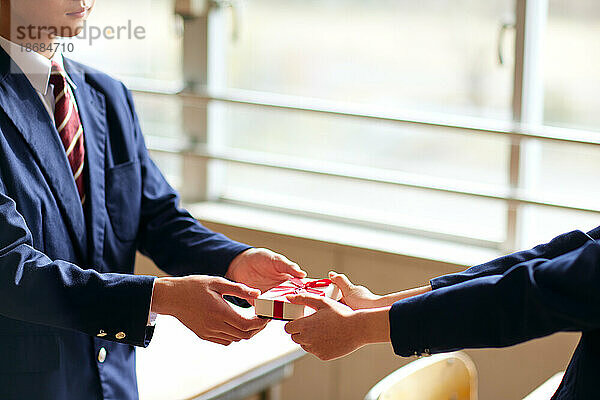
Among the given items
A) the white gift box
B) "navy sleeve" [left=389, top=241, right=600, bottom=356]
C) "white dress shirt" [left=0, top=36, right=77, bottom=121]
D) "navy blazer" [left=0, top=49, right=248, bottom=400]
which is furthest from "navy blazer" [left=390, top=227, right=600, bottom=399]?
"white dress shirt" [left=0, top=36, right=77, bottom=121]

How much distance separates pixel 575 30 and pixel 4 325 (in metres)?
1.88

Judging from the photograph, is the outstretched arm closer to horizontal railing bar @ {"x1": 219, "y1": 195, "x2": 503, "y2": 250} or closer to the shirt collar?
the shirt collar

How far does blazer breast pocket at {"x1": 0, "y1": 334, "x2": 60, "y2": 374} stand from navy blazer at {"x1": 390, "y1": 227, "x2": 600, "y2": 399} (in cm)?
64

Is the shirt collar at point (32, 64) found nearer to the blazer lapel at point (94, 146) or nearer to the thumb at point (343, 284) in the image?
the blazer lapel at point (94, 146)

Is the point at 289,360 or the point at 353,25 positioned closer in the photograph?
the point at 289,360

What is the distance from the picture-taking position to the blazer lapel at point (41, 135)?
1.51 m

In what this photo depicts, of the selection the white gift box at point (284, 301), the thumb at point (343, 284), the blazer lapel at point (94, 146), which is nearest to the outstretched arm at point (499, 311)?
the white gift box at point (284, 301)

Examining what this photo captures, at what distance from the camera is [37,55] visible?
1568 millimetres

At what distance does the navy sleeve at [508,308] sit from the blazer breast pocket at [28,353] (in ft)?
2.10

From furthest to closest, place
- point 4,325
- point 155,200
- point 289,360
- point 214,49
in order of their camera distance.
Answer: point 214,49, point 289,360, point 155,200, point 4,325

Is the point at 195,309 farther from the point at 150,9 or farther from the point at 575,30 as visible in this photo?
the point at 150,9

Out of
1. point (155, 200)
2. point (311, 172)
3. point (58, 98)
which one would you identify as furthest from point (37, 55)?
point (311, 172)

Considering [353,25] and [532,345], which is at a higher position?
[353,25]

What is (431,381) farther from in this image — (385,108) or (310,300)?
(385,108)
